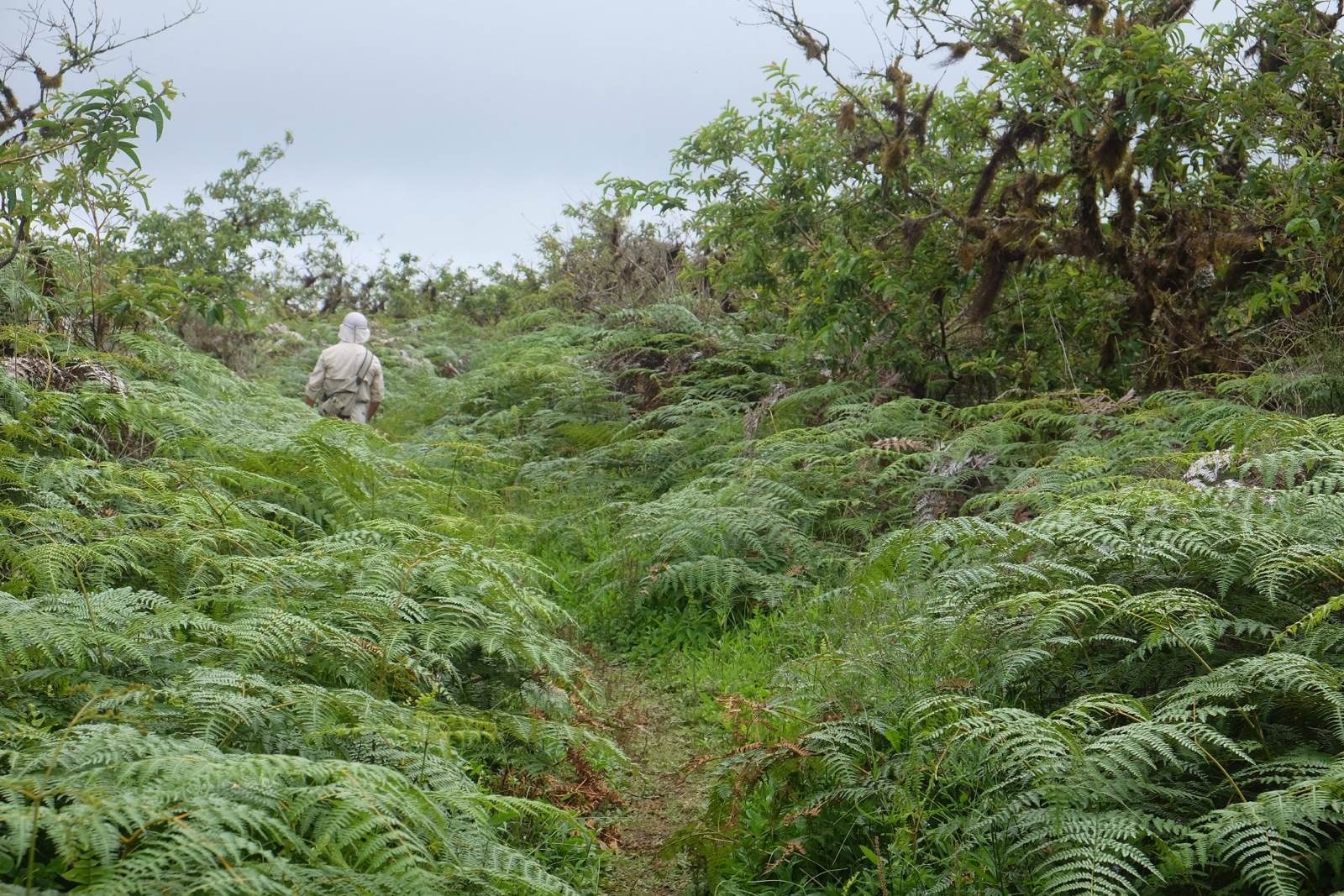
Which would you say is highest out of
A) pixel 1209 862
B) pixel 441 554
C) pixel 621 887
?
pixel 441 554

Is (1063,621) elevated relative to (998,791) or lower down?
elevated

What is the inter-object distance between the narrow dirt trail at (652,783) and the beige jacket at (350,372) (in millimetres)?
5366

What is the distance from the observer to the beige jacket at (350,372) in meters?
10.5

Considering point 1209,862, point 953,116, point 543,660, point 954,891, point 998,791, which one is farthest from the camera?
point 953,116

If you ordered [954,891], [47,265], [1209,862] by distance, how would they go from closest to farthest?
1. [1209,862]
2. [954,891]
3. [47,265]

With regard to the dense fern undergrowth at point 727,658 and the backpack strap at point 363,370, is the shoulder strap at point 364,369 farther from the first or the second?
the dense fern undergrowth at point 727,658

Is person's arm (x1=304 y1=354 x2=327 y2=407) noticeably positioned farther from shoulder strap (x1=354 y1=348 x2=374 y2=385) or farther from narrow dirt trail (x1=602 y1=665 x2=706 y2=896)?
narrow dirt trail (x1=602 y1=665 x2=706 y2=896)

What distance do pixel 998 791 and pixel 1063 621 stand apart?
0.88 meters

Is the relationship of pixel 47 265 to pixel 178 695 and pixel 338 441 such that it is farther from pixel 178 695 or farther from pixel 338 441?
pixel 178 695

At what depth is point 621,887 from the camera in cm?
391

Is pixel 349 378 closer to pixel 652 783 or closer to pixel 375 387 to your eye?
pixel 375 387

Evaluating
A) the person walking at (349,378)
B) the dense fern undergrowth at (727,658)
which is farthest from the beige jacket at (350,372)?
the dense fern undergrowth at (727,658)

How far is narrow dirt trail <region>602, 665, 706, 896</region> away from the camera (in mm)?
3979

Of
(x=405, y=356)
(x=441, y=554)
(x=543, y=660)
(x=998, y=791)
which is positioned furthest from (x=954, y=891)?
(x=405, y=356)
